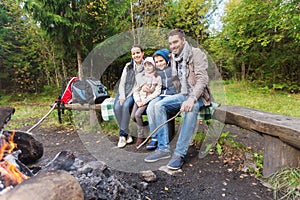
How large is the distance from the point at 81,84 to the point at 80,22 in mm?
2792

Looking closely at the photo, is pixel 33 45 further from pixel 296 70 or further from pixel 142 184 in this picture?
pixel 296 70

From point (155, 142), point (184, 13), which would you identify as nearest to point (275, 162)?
point (155, 142)

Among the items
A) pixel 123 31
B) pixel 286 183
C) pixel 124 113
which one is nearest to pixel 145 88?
pixel 124 113

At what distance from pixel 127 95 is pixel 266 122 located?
1.52 m

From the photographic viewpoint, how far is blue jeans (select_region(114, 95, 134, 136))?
248cm

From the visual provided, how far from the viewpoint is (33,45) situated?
690 cm

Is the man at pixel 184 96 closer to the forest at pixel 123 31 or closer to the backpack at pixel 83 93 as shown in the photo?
the backpack at pixel 83 93

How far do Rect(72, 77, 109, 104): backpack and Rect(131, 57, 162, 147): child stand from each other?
31.5 inches

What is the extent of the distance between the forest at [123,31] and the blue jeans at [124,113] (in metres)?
1.74

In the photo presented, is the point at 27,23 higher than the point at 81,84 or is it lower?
higher

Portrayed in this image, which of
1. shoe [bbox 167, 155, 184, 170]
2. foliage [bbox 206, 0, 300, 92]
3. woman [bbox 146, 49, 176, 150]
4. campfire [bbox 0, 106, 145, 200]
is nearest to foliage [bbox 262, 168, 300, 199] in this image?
shoe [bbox 167, 155, 184, 170]

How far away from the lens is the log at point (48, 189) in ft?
2.56

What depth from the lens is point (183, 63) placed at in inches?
77.3

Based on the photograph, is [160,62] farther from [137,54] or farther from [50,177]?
[50,177]
